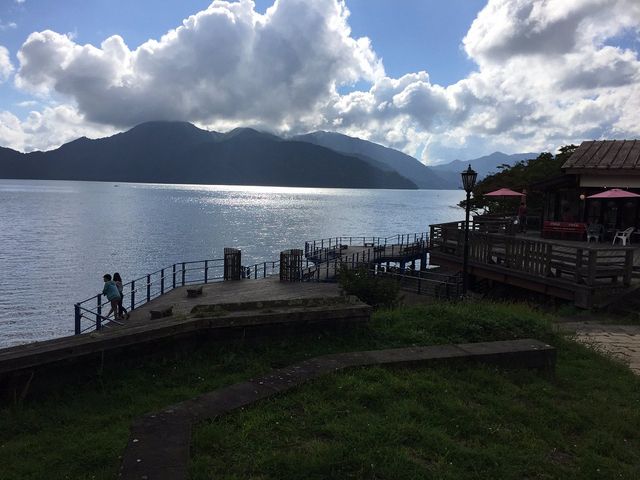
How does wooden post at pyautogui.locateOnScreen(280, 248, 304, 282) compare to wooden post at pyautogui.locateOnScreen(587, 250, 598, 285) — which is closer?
wooden post at pyautogui.locateOnScreen(587, 250, 598, 285)

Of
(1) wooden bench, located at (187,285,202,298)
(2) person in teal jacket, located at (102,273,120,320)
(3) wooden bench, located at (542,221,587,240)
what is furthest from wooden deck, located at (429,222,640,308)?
(2) person in teal jacket, located at (102,273,120,320)

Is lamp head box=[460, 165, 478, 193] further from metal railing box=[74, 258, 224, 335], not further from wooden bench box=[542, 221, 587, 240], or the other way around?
metal railing box=[74, 258, 224, 335]

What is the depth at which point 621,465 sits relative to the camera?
4.59 m

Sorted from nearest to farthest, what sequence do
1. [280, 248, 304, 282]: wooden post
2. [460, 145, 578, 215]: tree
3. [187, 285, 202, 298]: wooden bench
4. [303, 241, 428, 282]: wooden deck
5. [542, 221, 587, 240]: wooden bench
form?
[187, 285, 202, 298]: wooden bench → [280, 248, 304, 282]: wooden post → [542, 221, 587, 240]: wooden bench → [303, 241, 428, 282]: wooden deck → [460, 145, 578, 215]: tree

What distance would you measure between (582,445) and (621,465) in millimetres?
414

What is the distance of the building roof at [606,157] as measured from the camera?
76.7 ft

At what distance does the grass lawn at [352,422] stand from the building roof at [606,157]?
19150 millimetres

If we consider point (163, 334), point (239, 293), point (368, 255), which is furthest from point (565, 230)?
point (163, 334)

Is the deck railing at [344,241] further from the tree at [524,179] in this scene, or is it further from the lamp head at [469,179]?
the lamp head at [469,179]

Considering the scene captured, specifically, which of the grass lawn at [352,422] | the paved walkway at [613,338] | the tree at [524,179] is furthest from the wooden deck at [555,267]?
the tree at [524,179]

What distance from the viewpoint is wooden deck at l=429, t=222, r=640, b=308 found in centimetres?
1448

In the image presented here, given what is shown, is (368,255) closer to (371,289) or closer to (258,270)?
(258,270)

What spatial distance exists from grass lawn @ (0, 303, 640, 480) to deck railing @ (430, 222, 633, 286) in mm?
7937

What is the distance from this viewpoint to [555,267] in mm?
15672
